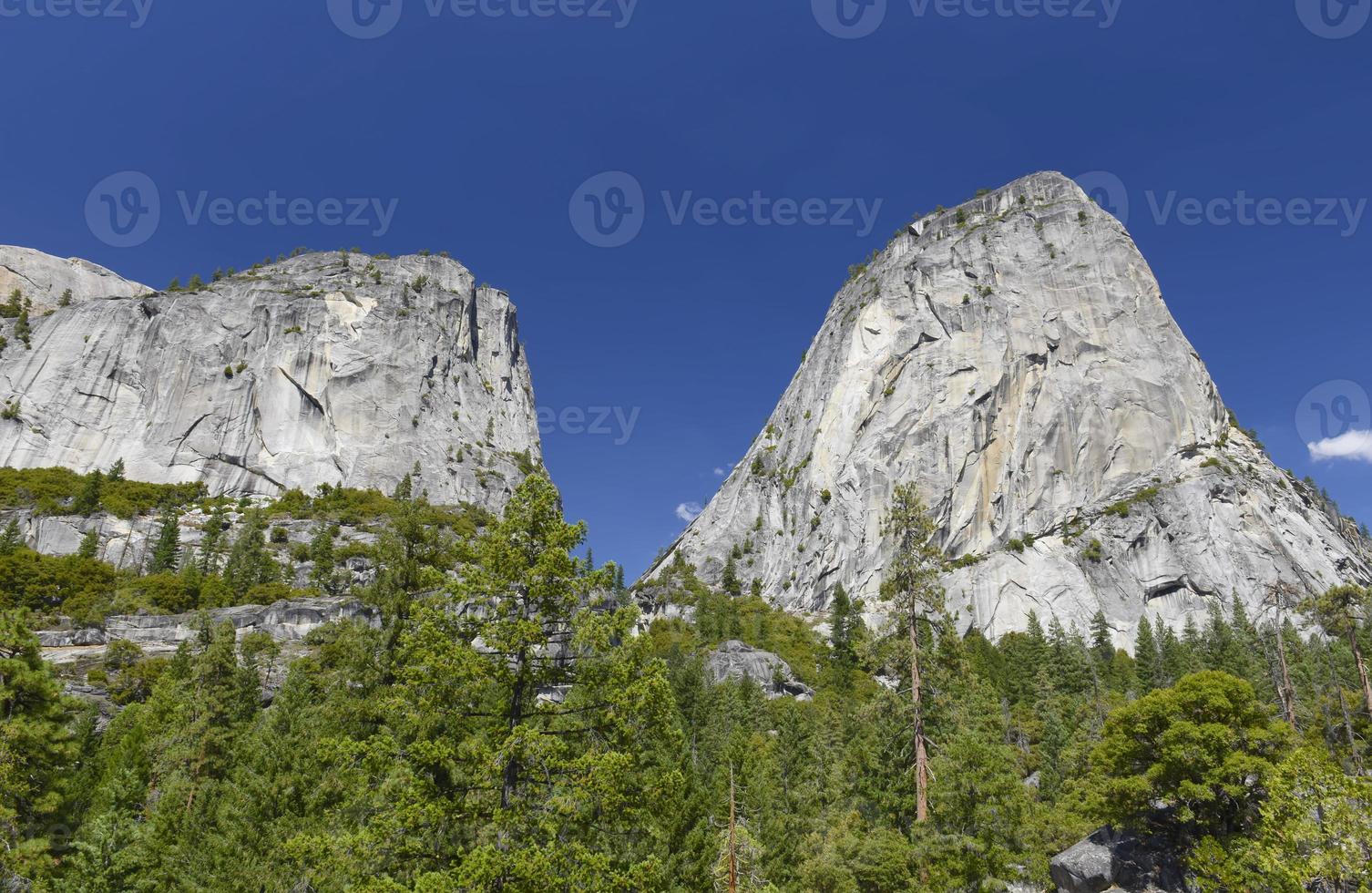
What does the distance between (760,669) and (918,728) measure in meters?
51.6

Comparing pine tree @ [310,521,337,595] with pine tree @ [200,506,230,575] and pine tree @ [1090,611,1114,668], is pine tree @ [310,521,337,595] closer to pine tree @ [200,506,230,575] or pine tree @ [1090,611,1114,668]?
pine tree @ [200,506,230,575]

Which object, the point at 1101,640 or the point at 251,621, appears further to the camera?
the point at 1101,640

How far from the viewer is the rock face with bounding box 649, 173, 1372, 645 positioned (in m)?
92.9

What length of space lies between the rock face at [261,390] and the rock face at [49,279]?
29755 mm

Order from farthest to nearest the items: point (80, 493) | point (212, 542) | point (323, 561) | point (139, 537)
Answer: point (80, 493) < point (139, 537) < point (212, 542) < point (323, 561)

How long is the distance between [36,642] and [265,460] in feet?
317

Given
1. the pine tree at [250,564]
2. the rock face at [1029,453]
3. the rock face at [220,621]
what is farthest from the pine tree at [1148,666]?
the pine tree at [250,564]

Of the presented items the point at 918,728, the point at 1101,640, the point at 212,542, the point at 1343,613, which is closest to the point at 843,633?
the point at 1101,640

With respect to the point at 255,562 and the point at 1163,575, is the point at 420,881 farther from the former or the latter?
the point at 1163,575

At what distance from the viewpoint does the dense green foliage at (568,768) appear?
426 inches

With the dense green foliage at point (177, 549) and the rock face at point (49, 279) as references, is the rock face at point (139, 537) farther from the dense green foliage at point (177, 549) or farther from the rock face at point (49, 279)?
the rock face at point (49, 279)

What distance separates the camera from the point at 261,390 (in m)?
110

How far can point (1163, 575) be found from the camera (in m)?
92.1

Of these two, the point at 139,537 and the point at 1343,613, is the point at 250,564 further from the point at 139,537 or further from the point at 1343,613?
the point at 1343,613
